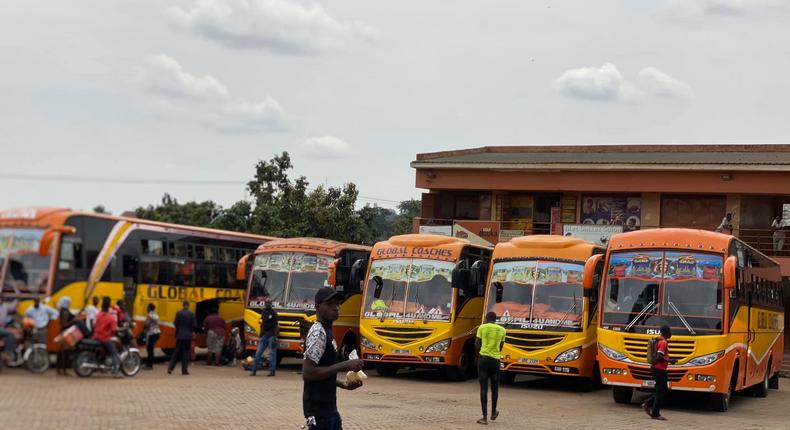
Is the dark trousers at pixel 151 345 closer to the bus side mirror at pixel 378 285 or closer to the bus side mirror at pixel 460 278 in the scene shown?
the bus side mirror at pixel 378 285

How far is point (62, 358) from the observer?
22469 mm

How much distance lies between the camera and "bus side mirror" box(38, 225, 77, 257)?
2281 centimetres

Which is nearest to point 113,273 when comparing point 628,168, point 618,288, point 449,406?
point 449,406

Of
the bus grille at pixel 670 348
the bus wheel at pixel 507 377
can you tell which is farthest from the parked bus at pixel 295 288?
the bus grille at pixel 670 348

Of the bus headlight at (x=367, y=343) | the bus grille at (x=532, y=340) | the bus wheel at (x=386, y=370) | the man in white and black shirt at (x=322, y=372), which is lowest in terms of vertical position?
the bus wheel at (x=386, y=370)

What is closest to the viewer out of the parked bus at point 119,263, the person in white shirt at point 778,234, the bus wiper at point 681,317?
the bus wiper at point 681,317

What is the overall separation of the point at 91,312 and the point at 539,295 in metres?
9.77

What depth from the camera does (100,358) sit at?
2258 centimetres

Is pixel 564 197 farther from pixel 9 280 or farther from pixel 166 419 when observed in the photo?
pixel 166 419

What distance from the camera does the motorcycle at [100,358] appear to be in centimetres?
2219

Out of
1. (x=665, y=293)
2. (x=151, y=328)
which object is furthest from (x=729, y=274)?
(x=151, y=328)

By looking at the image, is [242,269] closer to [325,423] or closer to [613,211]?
[613,211]

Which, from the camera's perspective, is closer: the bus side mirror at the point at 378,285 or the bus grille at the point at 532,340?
the bus grille at the point at 532,340

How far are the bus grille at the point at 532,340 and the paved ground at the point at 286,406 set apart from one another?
3.27ft
